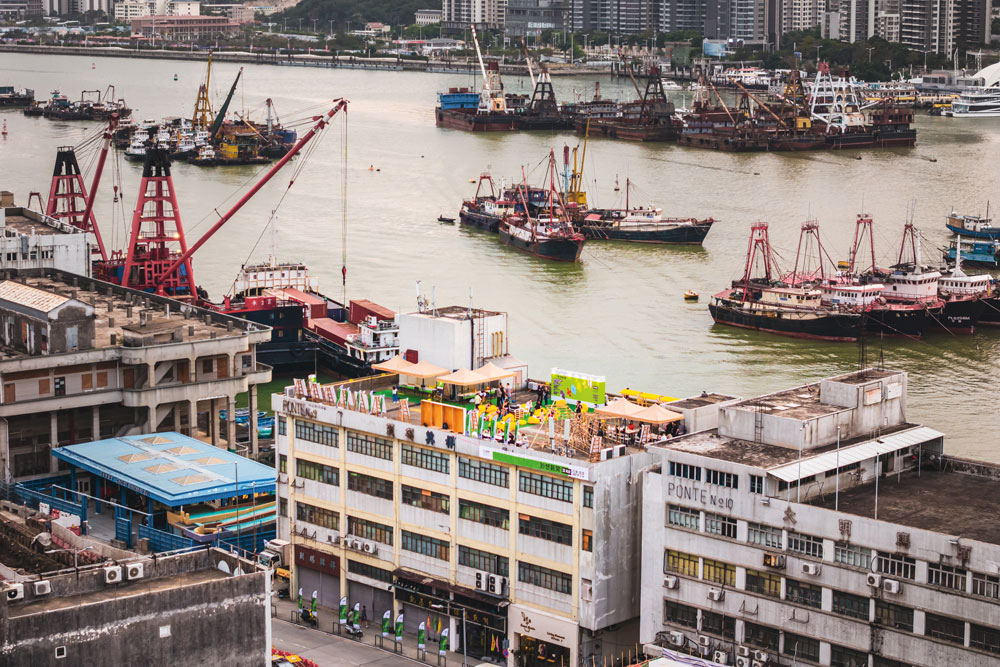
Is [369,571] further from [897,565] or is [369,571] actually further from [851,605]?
[897,565]

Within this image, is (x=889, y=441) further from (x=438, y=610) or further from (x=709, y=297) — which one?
(x=709, y=297)

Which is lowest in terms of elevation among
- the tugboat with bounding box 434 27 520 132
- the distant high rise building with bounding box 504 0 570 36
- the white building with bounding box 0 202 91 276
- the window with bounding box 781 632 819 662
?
the window with bounding box 781 632 819 662

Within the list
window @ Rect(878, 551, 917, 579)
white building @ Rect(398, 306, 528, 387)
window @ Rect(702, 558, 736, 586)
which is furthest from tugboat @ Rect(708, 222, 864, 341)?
window @ Rect(878, 551, 917, 579)

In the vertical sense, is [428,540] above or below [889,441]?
below

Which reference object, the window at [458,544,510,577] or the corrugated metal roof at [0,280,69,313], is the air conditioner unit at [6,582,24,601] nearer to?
the window at [458,544,510,577]

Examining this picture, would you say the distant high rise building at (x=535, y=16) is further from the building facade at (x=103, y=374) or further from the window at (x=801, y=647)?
the window at (x=801, y=647)

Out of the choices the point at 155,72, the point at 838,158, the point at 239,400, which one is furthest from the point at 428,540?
the point at 155,72

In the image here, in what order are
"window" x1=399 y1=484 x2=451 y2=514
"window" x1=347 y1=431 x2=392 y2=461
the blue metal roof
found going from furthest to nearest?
1. the blue metal roof
2. "window" x1=347 y1=431 x2=392 y2=461
3. "window" x1=399 y1=484 x2=451 y2=514
